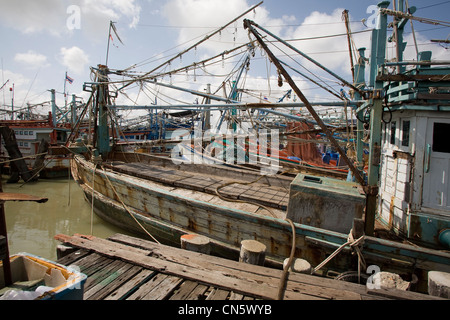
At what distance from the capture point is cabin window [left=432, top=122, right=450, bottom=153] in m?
4.30

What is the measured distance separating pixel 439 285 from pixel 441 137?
270 cm

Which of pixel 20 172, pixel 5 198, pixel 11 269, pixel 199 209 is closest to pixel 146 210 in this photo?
pixel 199 209

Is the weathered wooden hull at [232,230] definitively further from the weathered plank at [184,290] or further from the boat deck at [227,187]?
the weathered plank at [184,290]

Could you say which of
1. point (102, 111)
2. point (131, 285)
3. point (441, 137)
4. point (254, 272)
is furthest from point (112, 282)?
point (102, 111)

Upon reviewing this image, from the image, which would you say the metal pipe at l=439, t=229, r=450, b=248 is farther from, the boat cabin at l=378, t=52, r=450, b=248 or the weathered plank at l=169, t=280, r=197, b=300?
the weathered plank at l=169, t=280, r=197, b=300

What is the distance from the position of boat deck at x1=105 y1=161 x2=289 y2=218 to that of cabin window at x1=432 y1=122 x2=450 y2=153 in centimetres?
308

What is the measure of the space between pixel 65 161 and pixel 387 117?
1871 centimetres

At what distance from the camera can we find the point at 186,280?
3.32 m

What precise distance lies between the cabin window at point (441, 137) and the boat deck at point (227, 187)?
121 inches

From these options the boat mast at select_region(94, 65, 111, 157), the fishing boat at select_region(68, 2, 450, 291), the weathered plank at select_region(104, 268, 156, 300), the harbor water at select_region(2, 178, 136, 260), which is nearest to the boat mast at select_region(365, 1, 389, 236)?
the fishing boat at select_region(68, 2, 450, 291)

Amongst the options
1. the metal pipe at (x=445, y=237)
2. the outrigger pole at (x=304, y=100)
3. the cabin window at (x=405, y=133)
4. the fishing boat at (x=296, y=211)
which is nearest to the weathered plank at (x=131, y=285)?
the fishing boat at (x=296, y=211)

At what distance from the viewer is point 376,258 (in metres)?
4.20

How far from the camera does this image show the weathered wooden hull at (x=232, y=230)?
407cm
